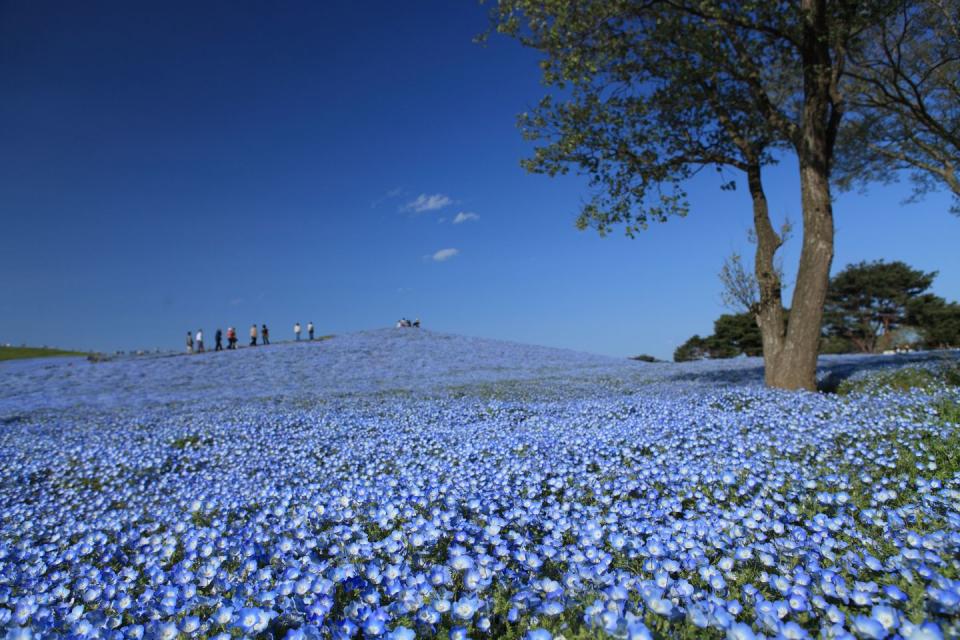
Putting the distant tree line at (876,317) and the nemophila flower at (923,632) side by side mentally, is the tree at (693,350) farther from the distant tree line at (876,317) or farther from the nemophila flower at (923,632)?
the nemophila flower at (923,632)

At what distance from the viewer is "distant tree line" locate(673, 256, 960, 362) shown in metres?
42.3

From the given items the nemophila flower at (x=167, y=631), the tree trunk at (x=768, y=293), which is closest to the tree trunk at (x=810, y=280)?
the tree trunk at (x=768, y=293)

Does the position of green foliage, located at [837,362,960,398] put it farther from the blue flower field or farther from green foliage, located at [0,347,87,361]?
green foliage, located at [0,347,87,361]

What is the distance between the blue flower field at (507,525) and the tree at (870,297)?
4064 cm

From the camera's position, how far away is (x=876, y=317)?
45219 millimetres

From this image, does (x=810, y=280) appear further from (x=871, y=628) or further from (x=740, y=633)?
(x=740, y=633)

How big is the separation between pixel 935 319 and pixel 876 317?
3.86 metres

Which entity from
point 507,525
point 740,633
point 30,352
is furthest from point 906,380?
point 30,352

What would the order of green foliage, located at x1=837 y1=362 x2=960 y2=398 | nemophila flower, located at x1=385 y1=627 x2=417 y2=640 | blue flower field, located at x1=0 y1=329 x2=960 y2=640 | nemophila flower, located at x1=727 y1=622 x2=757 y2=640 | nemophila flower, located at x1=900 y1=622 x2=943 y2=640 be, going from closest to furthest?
1. nemophila flower, located at x1=900 y1=622 x2=943 y2=640
2. nemophila flower, located at x1=727 y1=622 x2=757 y2=640
3. nemophila flower, located at x1=385 y1=627 x2=417 y2=640
4. blue flower field, located at x1=0 y1=329 x2=960 y2=640
5. green foliage, located at x1=837 y1=362 x2=960 y2=398

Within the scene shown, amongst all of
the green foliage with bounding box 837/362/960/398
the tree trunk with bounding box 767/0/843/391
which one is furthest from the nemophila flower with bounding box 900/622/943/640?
the green foliage with bounding box 837/362/960/398

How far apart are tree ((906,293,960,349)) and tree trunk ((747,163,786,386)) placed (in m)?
38.1

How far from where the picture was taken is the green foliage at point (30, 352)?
43.2m

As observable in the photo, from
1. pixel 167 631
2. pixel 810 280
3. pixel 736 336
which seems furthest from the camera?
pixel 736 336

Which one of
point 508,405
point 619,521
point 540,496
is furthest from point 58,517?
point 508,405
